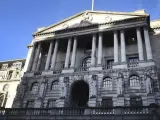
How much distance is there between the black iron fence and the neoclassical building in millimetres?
5168

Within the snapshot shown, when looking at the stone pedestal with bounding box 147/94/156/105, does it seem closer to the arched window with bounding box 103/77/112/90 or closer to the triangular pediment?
the arched window with bounding box 103/77/112/90

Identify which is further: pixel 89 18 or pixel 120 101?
pixel 89 18

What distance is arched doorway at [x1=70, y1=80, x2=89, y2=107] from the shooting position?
32.8 metres

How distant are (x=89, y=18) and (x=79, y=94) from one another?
53.1ft

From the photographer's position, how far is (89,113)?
76.3 ft

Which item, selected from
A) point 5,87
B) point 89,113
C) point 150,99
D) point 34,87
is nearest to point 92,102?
point 89,113

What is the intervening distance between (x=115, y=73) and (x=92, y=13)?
16.2 m

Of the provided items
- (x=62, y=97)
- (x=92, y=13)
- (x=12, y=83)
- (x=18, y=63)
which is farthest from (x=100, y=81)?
(x=18, y=63)

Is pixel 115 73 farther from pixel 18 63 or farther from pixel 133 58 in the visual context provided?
pixel 18 63

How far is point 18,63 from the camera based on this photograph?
171 ft

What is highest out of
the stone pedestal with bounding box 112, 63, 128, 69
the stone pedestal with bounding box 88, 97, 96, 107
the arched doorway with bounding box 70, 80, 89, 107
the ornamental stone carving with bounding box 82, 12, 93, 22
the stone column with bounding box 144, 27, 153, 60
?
the ornamental stone carving with bounding box 82, 12, 93, 22

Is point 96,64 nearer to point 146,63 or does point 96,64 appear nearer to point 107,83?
point 107,83

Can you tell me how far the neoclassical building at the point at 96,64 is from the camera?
29.3 m

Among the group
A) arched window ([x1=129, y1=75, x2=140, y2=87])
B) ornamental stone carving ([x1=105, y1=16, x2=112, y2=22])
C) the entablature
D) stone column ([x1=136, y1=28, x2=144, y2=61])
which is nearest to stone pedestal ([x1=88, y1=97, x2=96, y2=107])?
arched window ([x1=129, y1=75, x2=140, y2=87])
